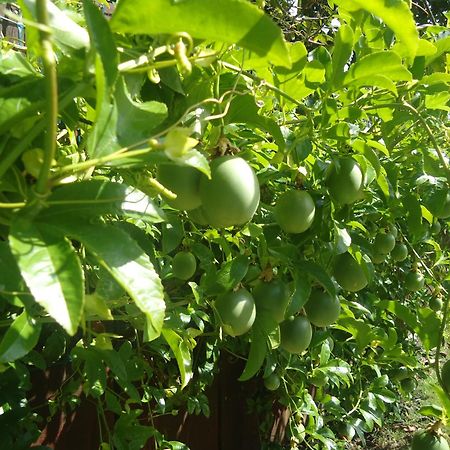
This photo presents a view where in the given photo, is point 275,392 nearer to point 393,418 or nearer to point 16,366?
point 16,366

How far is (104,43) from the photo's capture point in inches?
19.5

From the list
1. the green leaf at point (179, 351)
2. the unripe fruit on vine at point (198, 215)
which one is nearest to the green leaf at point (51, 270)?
the unripe fruit on vine at point (198, 215)

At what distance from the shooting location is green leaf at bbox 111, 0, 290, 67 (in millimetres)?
499

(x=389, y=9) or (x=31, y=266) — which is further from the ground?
(x=389, y=9)

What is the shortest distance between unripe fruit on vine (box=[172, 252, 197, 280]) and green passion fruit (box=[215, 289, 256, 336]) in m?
0.19

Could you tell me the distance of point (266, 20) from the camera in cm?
→ 50

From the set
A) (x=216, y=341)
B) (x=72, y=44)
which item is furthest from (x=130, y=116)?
(x=216, y=341)

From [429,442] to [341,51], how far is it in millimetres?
852

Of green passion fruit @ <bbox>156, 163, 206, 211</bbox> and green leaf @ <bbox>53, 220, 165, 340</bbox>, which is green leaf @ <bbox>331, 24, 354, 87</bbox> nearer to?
green passion fruit @ <bbox>156, 163, 206, 211</bbox>

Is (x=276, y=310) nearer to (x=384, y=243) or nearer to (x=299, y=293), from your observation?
(x=299, y=293)

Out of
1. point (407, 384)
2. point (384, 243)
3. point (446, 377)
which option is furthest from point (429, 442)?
point (407, 384)

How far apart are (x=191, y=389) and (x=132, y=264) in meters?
1.34

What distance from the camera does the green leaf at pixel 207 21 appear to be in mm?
499

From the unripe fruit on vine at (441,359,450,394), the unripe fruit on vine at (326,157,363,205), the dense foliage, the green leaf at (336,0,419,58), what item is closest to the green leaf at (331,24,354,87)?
the dense foliage
